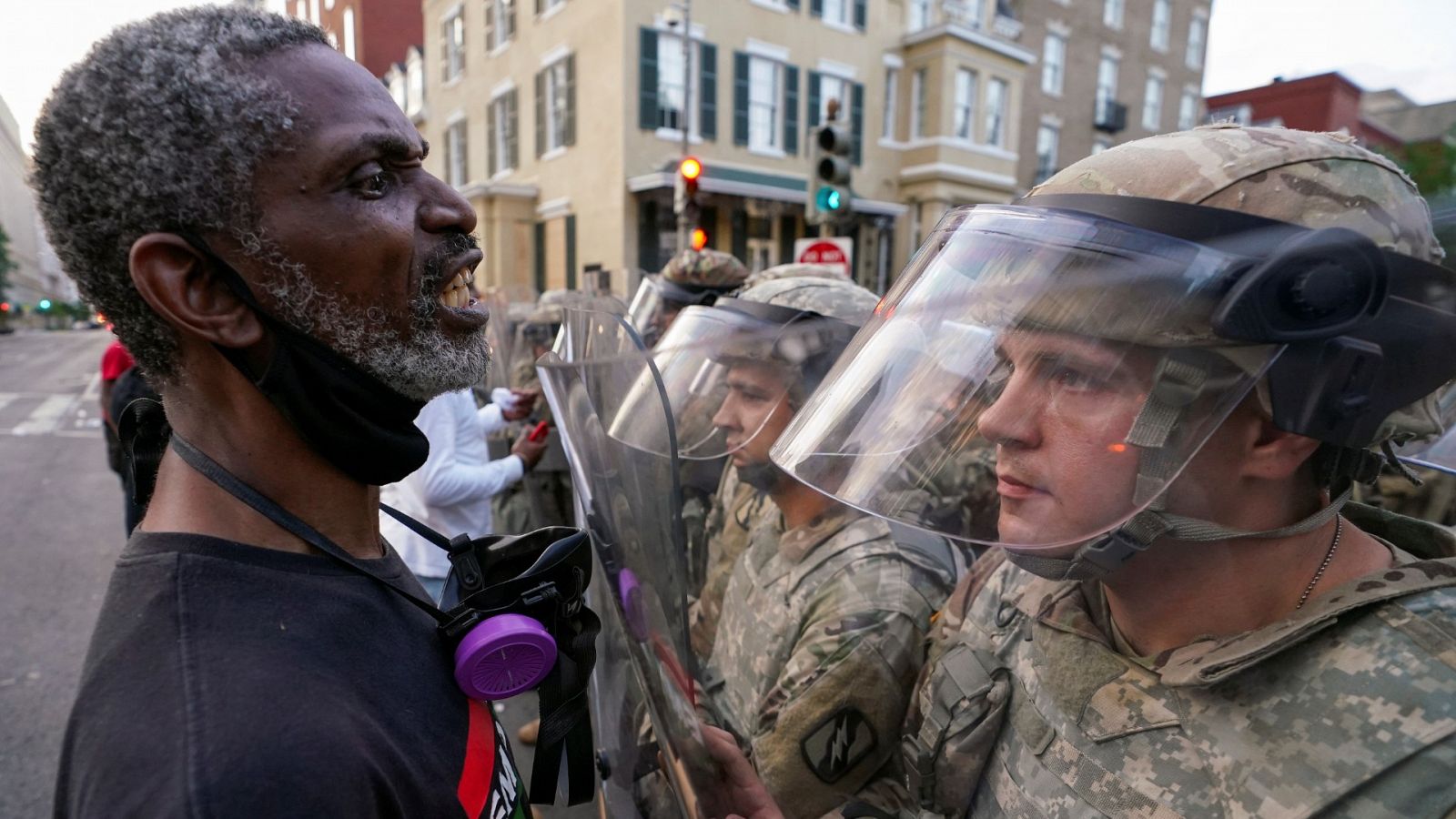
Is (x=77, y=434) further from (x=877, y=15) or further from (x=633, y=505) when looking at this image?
(x=877, y=15)

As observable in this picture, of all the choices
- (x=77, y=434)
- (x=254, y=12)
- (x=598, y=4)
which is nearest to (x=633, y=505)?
(x=254, y=12)

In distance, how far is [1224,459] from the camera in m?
1.13

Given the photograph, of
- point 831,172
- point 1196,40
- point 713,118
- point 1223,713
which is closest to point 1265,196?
point 1223,713

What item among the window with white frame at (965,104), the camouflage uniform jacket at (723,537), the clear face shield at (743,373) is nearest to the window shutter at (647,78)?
the window with white frame at (965,104)

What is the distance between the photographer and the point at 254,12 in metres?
1.19

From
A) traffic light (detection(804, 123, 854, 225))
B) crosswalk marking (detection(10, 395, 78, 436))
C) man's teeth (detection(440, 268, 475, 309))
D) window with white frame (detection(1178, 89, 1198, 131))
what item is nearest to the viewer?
man's teeth (detection(440, 268, 475, 309))

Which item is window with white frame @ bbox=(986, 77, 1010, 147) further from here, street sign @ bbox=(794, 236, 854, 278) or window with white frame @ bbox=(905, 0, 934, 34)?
street sign @ bbox=(794, 236, 854, 278)

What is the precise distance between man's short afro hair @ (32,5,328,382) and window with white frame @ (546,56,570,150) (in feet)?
58.5

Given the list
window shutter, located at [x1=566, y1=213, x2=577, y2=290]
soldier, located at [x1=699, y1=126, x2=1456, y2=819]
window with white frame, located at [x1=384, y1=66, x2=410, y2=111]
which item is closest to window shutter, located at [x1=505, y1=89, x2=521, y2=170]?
window shutter, located at [x1=566, y1=213, x2=577, y2=290]

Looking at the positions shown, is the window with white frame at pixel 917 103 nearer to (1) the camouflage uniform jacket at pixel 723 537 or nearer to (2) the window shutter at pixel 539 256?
(2) the window shutter at pixel 539 256

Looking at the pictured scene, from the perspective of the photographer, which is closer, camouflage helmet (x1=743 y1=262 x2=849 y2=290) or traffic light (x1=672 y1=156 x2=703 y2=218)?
camouflage helmet (x1=743 y1=262 x2=849 y2=290)

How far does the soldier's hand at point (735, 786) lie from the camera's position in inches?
58.1

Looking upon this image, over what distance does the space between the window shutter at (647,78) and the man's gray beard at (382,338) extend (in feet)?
53.0

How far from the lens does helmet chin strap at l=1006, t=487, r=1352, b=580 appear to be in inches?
44.4
